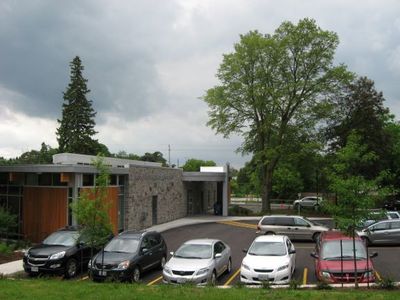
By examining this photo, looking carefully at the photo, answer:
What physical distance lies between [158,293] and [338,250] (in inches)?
302

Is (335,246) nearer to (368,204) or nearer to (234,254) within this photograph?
(368,204)

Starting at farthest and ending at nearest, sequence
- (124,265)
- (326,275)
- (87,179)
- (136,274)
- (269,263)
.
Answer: (87,179)
(136,274)
(124,265)
(269,263)
(326,275)

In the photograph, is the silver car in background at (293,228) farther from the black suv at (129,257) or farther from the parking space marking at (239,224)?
the black suv at (129,257)

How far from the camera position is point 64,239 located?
20344 millimetres

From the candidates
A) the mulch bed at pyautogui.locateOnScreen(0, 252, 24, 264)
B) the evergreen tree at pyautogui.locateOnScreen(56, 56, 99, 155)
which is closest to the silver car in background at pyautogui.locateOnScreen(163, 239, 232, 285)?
the mulch bed at pyautogui.locateOnScreen(0, 252, 24, 264)

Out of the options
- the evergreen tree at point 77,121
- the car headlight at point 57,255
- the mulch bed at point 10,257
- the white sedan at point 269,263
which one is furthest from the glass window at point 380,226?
the evergreen tree at point 77,121

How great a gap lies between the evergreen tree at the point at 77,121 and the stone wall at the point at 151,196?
60.7 ft

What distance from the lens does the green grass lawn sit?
42.0 ft

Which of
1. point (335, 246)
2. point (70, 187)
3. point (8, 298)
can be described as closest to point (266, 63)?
point (70, 187)

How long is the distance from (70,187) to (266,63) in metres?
32.7

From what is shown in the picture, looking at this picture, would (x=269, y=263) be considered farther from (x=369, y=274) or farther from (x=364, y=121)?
(x=364, y=121)

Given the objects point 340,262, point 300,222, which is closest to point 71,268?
point 340,262

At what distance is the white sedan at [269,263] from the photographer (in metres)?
16.7

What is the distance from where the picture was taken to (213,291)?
1359 cm
